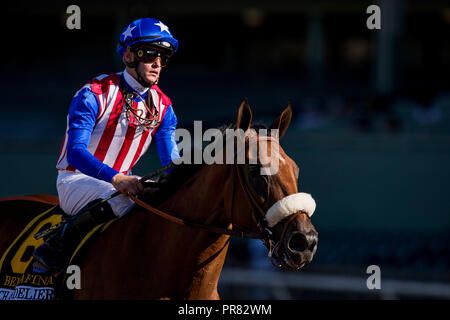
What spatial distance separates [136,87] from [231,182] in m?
0.92

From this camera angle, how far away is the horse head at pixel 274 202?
2.48 m

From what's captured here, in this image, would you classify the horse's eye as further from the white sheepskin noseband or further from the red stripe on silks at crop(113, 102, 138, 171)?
the red stripe on silks at crop(113, 102, 138, 171)

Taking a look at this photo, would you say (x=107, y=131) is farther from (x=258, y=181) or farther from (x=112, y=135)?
(x=258, y=181)

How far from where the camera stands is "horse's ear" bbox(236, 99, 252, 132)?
8.72 feet

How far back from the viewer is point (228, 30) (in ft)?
64.3

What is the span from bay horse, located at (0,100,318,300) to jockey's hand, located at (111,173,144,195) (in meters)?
0.12

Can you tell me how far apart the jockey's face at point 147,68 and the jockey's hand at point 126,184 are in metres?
0.58

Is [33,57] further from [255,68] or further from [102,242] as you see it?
[102,242]

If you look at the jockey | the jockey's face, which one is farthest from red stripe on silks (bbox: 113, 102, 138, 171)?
the jockey's face

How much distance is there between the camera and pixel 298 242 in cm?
248

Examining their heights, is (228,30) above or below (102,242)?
above

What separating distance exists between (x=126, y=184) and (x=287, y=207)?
84 cm

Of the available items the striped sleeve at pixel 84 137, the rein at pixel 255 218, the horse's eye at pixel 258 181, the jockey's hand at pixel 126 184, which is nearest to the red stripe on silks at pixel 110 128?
the striped sleeve at pixel 84 137
